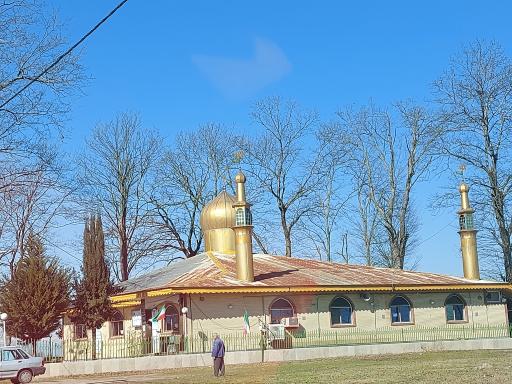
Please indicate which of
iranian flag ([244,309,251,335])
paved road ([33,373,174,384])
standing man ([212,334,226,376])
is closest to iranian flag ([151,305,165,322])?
iranian flag ([244,309,251,335])

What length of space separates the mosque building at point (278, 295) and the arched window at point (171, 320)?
44mm

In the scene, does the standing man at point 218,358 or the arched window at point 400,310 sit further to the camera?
the arched window at point 400,310

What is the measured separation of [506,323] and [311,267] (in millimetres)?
10635

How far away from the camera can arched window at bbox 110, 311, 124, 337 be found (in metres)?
38.3

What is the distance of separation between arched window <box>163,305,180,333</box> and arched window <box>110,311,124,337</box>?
434 centimetres

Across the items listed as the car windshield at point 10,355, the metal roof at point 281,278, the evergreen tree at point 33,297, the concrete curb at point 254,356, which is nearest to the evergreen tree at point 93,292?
the metal roof at point 281,278

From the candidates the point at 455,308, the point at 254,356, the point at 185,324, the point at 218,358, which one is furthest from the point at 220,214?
the point at 218,358

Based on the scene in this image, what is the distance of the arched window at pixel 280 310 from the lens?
35.3 metres

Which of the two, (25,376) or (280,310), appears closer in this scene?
(25,376)

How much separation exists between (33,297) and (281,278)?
38.0ft

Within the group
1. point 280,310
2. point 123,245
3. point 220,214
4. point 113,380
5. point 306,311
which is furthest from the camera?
point 123,245

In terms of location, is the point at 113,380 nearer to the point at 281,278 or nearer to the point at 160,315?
the point at 160,315

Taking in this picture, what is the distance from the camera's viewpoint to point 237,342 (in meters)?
33.1

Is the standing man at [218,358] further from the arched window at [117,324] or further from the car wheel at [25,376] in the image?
the arched window at [117,324]
